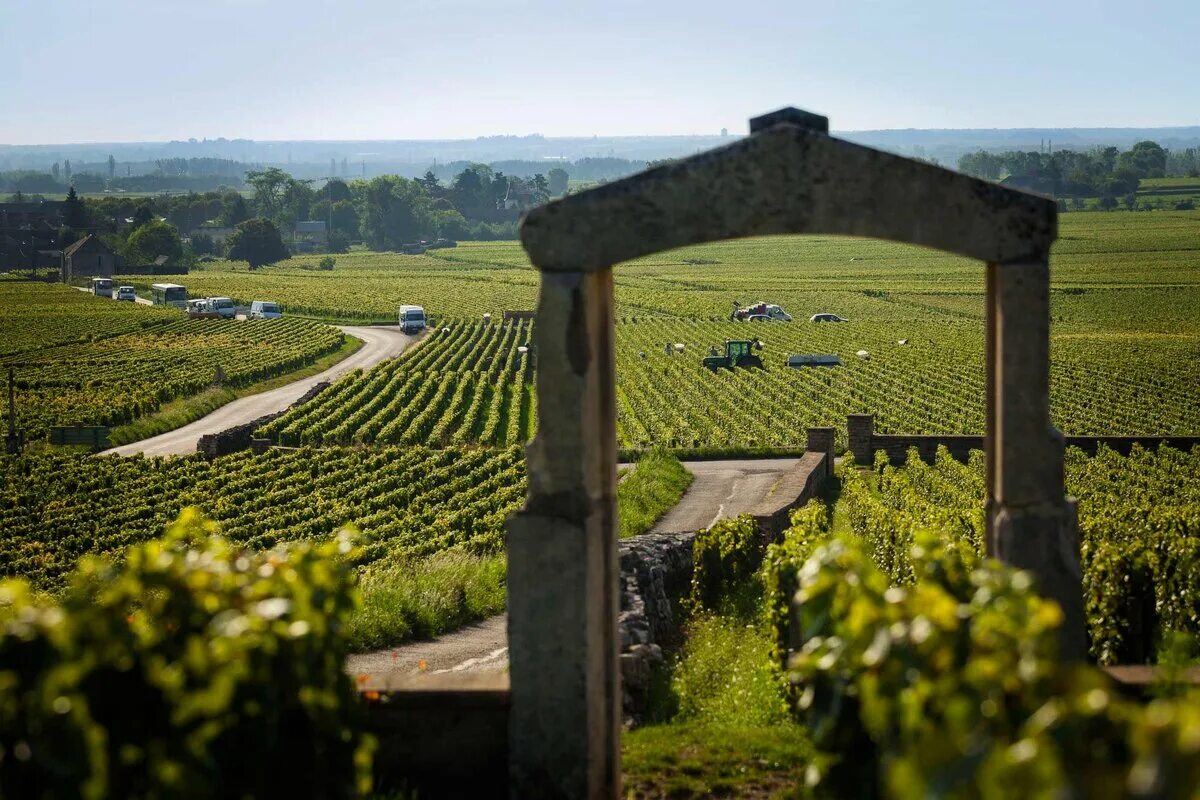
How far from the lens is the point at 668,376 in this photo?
183 feet

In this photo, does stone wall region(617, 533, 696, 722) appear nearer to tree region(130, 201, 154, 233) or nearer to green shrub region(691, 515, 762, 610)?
green shrub region(691, 515, 762, 610)

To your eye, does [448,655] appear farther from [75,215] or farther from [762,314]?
[75,215]

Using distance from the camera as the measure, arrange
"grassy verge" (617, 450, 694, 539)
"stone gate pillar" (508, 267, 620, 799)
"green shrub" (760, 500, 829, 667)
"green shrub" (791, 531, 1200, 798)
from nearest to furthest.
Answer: "green shrub" (791, 531, 1200, 798) < "stone gate pillar" (508, 267, 620, 799) < "green shrub" (760, 500, 829, 667) < "grassy verge" (617, 450, 694, 539)

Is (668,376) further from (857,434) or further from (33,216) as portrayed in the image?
(33,216)

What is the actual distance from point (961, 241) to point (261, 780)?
3.76m

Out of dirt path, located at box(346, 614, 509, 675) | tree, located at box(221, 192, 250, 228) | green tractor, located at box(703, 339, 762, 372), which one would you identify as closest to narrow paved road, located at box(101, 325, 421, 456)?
green tractor, located at box(703, 339, 762, 372)

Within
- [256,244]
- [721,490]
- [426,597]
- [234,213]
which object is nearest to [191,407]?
[721,490]

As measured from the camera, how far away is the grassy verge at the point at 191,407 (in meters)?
44.9

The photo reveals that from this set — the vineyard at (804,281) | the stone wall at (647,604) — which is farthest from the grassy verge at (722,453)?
the vineyard at (804,281)

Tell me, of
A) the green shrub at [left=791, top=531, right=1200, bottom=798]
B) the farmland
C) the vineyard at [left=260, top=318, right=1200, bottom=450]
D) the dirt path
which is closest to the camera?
the green shrub at [left=791, top=531, right=1200, bottom=798]

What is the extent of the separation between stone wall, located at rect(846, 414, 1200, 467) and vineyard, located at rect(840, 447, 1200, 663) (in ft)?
11.8

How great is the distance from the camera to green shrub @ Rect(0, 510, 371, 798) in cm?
441

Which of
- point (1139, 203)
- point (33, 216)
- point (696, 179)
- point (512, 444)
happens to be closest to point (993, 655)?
point (696, 179)

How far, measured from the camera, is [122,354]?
6550 cm
